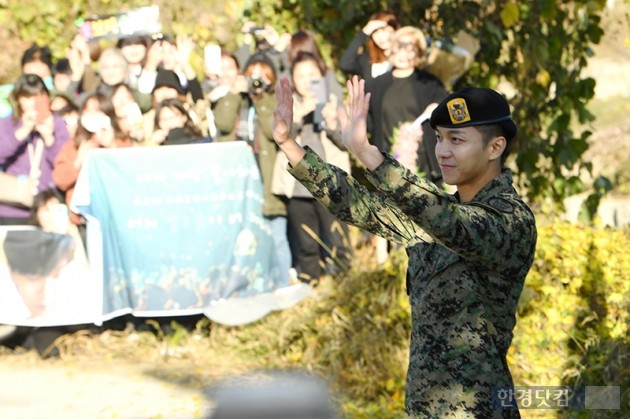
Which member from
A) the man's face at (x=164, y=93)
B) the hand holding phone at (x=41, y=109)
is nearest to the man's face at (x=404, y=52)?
the man's face at (x=164, y=93)

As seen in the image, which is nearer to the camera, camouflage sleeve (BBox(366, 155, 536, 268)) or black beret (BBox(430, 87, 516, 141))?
camouflage sleeve (BBox(366, 155, 536, 268))

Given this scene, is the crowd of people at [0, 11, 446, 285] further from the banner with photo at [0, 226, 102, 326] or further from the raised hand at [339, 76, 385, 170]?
the raised hand at [339, 76, 385, 170]

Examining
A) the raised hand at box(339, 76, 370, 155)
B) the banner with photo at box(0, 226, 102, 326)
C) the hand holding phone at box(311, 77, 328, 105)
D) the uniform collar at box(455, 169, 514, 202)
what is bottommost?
the banner with photo at box(0, 226, 102, 326)

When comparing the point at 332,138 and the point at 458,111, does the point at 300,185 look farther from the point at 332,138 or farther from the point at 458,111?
the point at 458,111

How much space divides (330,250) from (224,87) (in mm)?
1718

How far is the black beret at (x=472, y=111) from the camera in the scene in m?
3.48

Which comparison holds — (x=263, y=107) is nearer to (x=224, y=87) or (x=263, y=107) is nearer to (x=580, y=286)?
(x=224, y=87)

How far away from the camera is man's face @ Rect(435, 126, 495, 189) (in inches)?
138

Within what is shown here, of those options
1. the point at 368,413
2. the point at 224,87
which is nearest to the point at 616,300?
the point at 368,413

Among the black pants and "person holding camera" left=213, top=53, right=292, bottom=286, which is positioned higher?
"person holding camera" left=213, top=53, right=292, bottom=286

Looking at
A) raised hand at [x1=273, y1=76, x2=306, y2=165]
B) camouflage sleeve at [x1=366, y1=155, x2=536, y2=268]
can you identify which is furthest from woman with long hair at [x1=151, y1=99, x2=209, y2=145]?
camouflage sleeve at [x1=366, y1=155, x2=536, y2=268]

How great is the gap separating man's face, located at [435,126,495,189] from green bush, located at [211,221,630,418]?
2867 mm

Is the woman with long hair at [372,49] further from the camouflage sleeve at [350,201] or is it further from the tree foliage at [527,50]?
the camouflage sleeve at [350,201]

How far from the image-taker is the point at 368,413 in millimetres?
6793
